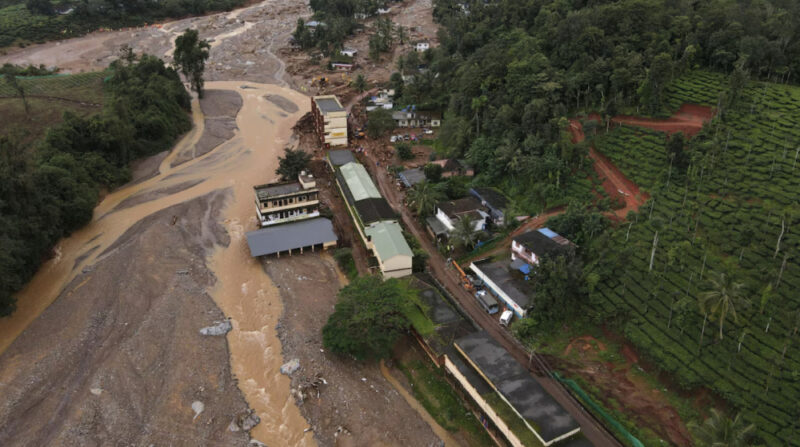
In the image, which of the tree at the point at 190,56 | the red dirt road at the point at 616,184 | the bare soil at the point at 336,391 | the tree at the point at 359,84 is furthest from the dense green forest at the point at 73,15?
the red dirt road at the point at 616,184

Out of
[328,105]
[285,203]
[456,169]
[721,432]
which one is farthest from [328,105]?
[721,432]

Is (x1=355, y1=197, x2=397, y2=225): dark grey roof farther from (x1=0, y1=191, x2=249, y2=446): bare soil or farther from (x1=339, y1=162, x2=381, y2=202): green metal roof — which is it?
(x1=0, y1=191, x2=249, y2=446): bare soil

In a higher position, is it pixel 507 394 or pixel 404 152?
pixel 404 152

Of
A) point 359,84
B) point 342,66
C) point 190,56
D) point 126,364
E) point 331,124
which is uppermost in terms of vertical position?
point 190,56

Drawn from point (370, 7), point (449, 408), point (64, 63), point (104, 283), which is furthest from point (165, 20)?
point (449, 408)

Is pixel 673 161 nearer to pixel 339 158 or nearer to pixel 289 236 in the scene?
pixel 289 236
